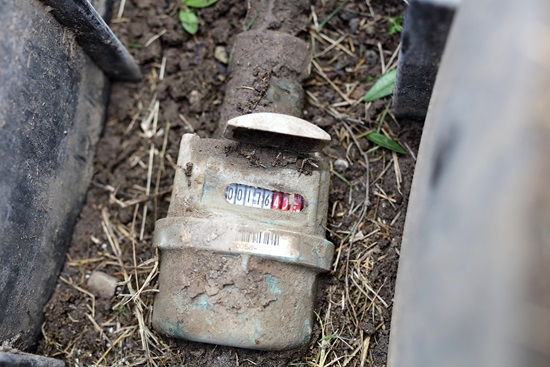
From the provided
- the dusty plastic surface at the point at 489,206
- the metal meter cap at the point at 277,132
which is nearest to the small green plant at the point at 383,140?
the metal meter cap at the point at 277,132

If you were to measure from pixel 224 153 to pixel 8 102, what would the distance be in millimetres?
612

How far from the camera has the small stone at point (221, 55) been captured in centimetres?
231

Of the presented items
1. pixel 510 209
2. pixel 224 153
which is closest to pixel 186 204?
pixel 224 153

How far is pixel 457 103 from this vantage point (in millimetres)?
1359

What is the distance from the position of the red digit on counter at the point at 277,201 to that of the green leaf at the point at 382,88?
556 mm

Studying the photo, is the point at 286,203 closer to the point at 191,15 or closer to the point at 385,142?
the point at 385,142

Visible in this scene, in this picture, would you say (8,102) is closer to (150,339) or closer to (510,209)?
(150,339)

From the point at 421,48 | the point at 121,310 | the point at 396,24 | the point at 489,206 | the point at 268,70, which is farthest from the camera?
the point at 396,24

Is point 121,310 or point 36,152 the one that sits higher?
point 36,152

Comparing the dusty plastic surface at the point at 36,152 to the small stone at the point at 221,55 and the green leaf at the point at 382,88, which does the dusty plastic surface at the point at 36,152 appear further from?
the green leaf at the point at 382,88

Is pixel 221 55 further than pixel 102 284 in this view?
Yes

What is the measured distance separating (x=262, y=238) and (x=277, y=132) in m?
0.30

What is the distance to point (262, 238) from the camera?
1772 mm

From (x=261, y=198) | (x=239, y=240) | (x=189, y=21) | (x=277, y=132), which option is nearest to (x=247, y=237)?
(x=239, y=240)
